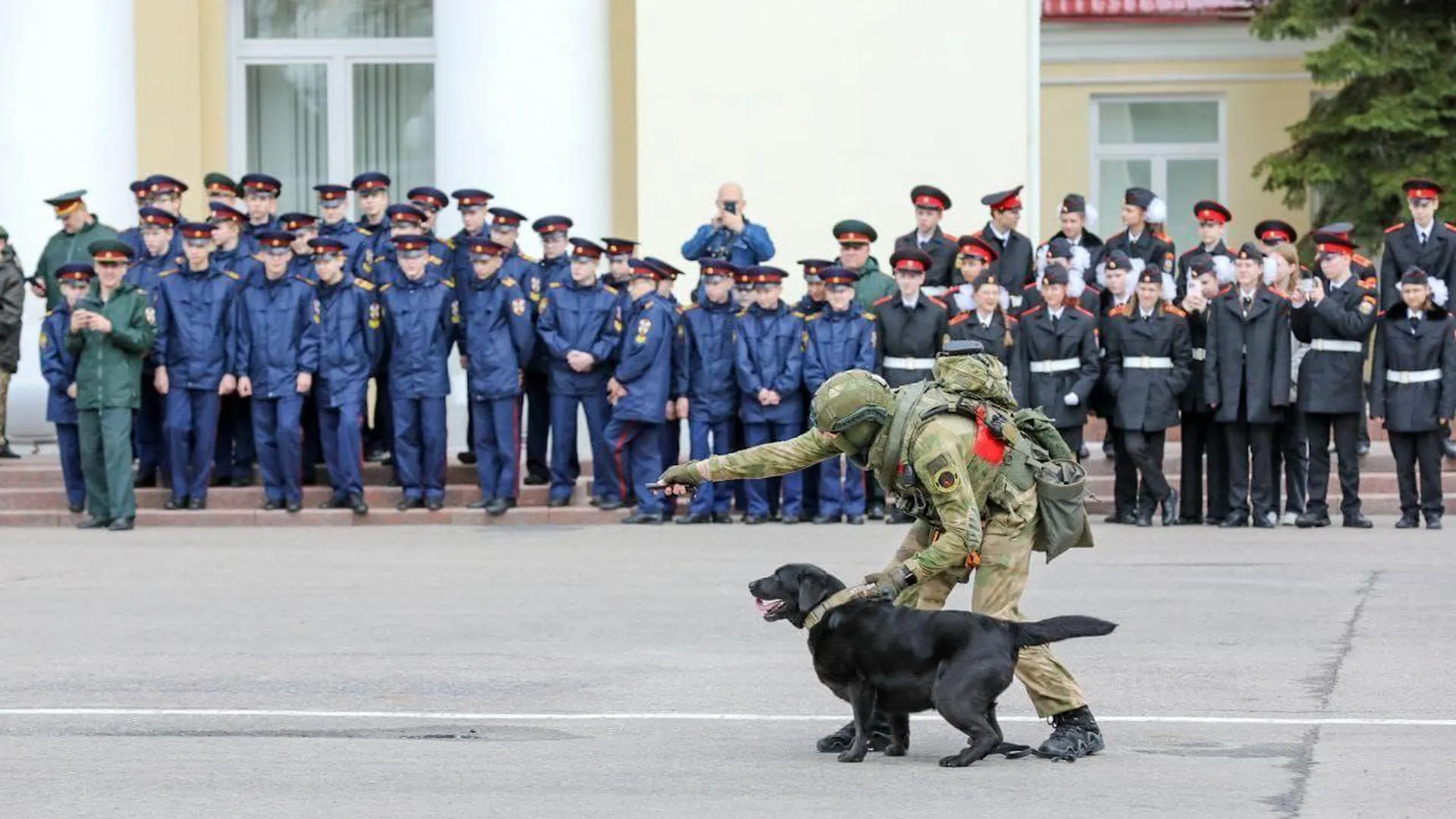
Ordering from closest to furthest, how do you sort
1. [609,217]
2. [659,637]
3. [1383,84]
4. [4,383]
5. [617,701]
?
[617,701], [659,637], [4,383], [609,217], [1383,84]

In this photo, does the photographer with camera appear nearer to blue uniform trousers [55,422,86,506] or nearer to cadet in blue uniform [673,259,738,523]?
cadet in blue uniform [673,259,738,523]

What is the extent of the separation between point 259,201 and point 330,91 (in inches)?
231

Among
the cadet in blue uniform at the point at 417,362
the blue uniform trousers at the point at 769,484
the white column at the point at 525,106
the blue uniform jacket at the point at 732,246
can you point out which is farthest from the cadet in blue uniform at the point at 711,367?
the white column at the point at 525,106

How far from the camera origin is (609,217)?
23.7m

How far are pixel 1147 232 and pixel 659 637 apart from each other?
799 centimetres

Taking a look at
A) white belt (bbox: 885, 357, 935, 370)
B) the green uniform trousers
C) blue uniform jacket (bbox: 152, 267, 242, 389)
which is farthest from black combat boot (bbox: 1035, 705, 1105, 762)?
blue uniform jacket (bbox: 152, 267, 242, 389)

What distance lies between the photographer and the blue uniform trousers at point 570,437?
1942 cm

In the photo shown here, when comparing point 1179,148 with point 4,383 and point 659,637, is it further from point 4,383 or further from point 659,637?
point 659,637

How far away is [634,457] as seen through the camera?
1934 cm

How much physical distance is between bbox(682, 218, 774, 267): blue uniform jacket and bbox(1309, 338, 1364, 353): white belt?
4.40 metres

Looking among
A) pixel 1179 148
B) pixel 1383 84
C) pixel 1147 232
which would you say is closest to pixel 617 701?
pixel 1147 232

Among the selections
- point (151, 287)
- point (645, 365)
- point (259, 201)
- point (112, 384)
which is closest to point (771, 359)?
point (645, 365)

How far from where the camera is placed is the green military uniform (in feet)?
61.6

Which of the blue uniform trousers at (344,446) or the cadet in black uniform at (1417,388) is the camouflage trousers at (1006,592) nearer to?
the cadet in black uniform at (1417,388)
